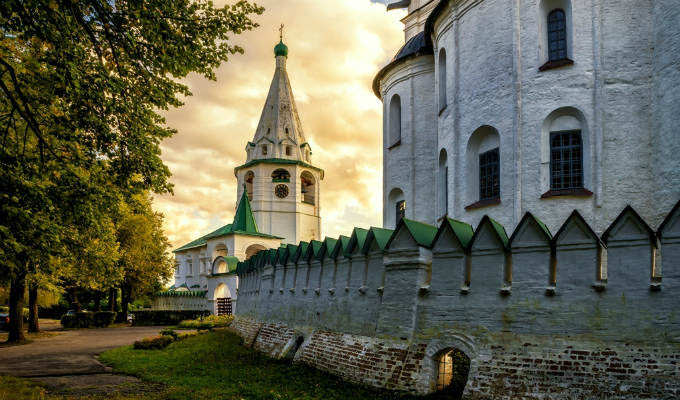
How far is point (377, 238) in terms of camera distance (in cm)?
1220

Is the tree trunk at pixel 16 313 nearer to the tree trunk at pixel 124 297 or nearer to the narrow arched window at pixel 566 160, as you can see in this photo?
the tree trunk at pixel 124 297

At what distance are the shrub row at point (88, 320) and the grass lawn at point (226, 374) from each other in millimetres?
21279

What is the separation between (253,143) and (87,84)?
44123mm

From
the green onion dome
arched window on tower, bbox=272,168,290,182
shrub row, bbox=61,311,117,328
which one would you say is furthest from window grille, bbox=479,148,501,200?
the green onion dome

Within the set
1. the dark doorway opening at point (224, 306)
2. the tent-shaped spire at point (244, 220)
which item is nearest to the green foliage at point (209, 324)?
the dark doorway opening at point (224, 306)

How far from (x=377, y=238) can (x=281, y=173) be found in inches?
1662

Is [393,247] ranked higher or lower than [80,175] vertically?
lower

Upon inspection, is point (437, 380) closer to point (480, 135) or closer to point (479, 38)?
point (480, 135)

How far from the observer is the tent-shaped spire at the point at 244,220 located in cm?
4542

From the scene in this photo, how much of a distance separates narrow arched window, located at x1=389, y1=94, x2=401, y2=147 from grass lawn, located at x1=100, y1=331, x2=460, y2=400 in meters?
10.4

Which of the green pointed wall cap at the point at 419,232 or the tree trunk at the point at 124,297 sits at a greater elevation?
the green pointed wall cap at the point at 419,232

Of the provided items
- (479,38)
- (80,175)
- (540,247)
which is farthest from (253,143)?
(540,247)

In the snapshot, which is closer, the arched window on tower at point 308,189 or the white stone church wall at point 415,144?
the white stone church wall at point 415,144

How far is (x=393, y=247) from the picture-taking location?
36.8 feet
